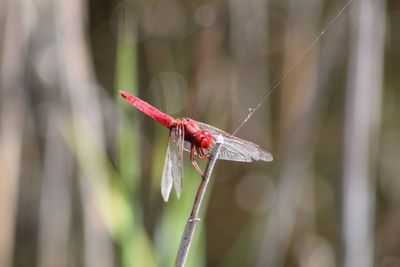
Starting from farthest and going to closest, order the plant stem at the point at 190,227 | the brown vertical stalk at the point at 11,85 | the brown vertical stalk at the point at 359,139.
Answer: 1. the brown vertical stalk at the point at 11,85
2. the brown vertical stalk at the point at 359,139
3. the plant stem at the point at 190,227

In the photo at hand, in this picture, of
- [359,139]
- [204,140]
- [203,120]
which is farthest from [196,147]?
[203,120]

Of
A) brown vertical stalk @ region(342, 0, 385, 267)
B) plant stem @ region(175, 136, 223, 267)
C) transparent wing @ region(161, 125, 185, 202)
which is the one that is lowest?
plant stem @ region(175, 136, 223, 267)

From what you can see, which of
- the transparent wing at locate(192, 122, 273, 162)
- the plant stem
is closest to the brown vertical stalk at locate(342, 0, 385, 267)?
the transparent wing at locate(192, 122, 273, 162)

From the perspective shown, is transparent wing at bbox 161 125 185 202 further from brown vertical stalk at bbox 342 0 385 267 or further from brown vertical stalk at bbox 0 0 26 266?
brown vertical stalk at bbox 0 0 26 266

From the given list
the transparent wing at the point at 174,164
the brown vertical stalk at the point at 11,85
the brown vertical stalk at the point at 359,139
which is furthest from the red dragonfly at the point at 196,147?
the brown vertical stalk at the point at 11,85

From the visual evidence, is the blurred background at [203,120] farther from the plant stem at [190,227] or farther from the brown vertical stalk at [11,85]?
the plant stem at [190,227]
